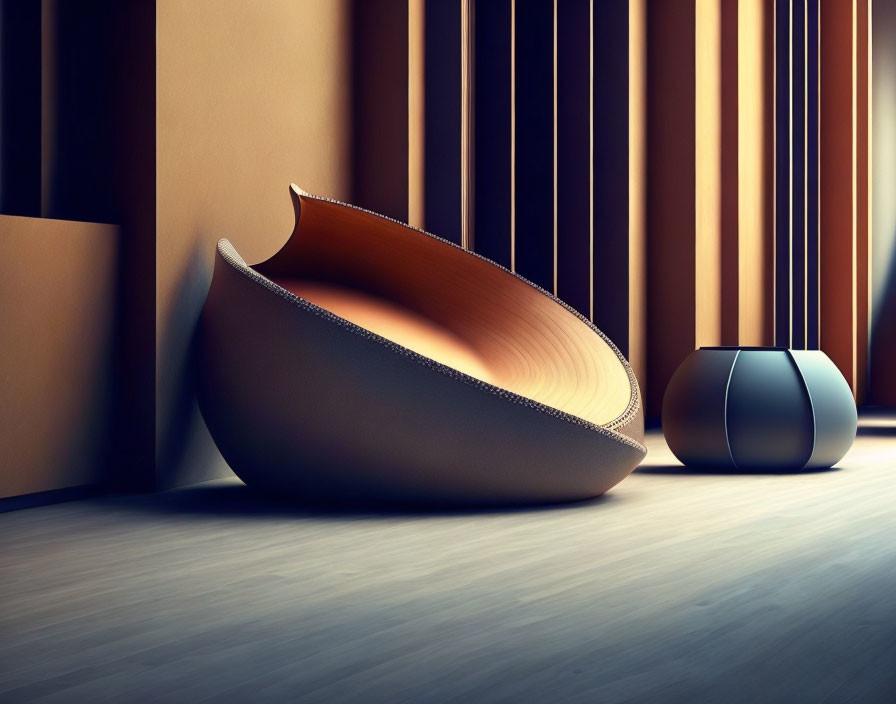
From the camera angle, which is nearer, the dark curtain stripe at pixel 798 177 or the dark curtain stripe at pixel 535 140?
the dark curtain stripe at pixel 535 140

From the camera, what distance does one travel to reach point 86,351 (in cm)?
263

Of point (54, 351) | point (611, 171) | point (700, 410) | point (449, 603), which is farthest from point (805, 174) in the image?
point (449, 603)

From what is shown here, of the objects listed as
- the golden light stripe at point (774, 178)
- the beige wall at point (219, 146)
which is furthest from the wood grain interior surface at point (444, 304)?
the golden light stripe at point (774, 178)

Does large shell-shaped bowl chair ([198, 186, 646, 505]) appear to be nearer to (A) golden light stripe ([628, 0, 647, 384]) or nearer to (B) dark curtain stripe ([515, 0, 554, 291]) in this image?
(B) dark curtain stripe ([515, 0, 554, 291])

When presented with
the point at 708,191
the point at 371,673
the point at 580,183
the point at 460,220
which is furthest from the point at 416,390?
the point at 708,191

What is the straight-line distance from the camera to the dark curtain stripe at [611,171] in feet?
15.7

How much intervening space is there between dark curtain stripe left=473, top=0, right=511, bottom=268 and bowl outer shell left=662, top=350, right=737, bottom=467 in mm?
1062

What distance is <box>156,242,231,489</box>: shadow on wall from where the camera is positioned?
2738 mm

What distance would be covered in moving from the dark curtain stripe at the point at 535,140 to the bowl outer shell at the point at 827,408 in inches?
53.2

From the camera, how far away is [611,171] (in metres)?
4.80

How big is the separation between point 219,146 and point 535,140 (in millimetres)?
1734

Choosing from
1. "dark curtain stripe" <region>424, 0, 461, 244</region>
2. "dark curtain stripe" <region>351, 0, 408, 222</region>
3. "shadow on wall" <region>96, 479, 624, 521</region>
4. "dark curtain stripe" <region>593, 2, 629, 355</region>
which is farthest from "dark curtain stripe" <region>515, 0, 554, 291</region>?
"shadow on wall" <region>96, 479, 624, 521</region>

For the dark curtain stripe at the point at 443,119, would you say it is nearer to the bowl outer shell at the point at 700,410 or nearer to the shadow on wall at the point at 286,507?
the bowl outer shell at the point at 700,410

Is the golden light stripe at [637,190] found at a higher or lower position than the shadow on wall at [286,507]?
higher
